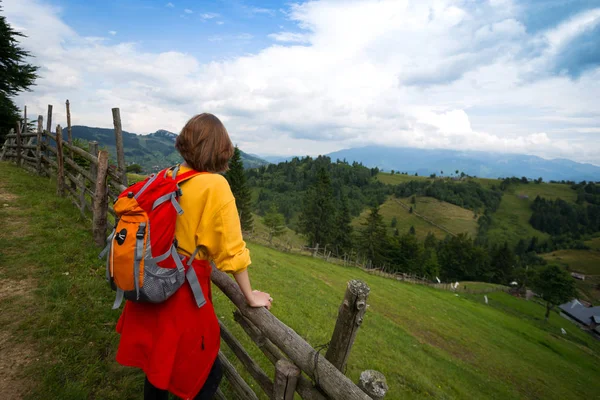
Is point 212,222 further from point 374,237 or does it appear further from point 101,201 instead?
point 374,237

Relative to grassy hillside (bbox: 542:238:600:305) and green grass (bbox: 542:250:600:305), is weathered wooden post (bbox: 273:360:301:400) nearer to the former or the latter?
grassy hillside (bbox: 542:238:600:305)

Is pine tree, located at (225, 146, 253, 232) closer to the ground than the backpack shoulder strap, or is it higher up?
closer to the ground

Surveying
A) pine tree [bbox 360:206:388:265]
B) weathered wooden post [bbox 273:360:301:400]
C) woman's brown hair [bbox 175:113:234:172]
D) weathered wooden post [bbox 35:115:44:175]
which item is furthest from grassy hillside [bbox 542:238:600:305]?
weathered wooden post [bbox 35:115:44:175]

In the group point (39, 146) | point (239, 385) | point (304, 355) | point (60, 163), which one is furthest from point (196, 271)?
point (39, 146)

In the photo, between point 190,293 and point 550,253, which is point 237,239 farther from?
point 550,253

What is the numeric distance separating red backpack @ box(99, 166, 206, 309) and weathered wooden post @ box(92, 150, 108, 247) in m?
5.92

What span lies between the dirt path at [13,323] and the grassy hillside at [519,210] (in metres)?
157

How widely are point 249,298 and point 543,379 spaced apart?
77.4 ft

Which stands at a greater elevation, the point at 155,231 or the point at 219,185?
the point at 219,185

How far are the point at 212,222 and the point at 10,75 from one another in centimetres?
3523

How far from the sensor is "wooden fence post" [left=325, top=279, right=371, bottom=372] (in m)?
2.47

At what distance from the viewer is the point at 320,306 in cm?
1295

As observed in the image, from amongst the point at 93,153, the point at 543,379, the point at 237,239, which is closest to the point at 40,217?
the point at 93,153

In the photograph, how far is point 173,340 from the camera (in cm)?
207
